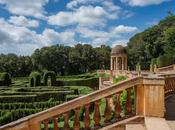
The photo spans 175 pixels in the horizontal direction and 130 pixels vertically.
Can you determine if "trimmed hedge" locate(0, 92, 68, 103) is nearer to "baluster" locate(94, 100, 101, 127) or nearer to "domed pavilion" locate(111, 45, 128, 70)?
"baluster" locate(94, 100, 101, 127)

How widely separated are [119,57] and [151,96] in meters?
47.2

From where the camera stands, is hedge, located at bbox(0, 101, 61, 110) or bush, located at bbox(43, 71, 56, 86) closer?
hedge, located at bbox(0, 101, 61, 110)

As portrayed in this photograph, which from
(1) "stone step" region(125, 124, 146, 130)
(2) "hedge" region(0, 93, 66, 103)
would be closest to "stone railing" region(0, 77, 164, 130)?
(1) "stone step" region(125, 124, 146, 130)

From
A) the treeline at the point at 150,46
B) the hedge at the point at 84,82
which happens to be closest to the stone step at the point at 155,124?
the hedge at the point at 84,82

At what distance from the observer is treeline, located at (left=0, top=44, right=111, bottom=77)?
82.5 metres

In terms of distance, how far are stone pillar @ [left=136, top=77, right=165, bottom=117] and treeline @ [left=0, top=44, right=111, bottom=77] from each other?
75093mm

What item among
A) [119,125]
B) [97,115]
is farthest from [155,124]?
[97,115]

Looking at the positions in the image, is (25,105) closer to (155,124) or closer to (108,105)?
(108,105)

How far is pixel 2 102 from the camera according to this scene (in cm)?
2672

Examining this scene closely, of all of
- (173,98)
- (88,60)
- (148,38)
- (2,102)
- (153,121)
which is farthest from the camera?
(88,60)

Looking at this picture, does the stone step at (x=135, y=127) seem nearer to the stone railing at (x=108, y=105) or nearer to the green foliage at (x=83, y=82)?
the stone railing at (x=108, y=105)

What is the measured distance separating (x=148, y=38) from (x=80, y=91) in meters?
41.8

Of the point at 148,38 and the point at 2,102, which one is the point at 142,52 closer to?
the point at 148,38

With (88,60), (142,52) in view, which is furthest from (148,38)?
(88,60)
